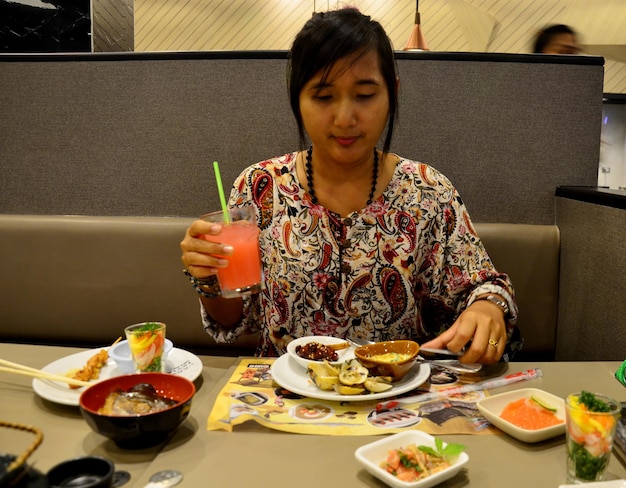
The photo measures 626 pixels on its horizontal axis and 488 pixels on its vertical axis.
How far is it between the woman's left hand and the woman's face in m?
0.54

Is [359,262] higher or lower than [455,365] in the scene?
higher

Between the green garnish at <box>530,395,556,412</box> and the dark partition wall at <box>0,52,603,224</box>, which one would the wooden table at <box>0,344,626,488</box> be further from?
the dark partition wall at <box>0,52,603,224</box>

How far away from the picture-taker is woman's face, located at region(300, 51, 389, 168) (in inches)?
57.8

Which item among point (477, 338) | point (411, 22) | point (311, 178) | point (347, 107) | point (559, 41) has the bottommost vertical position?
point (477, 338)

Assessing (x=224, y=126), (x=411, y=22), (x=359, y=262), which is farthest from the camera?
(x=411, y=22)

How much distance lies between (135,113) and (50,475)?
1781 millimetres

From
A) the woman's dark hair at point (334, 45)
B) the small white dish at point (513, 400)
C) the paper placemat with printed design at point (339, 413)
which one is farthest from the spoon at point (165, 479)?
the woman's dark hair at point (334, 45)

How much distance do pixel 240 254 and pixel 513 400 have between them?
2.11ft

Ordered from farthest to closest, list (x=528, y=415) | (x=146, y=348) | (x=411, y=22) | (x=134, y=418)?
(x=411, y=22) → (x=146, y=348) → (x=528, y=415) → (x=134, y=418)

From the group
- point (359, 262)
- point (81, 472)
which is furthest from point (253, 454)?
point (359, 262)

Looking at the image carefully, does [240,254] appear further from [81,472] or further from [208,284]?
[81,472]

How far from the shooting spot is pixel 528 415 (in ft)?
3.48

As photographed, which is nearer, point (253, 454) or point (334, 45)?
point (253, 454)

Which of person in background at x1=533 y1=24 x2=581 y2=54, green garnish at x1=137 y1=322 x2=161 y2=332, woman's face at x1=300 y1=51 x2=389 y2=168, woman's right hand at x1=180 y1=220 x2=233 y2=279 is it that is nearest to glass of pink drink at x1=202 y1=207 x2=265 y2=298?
woman's right hand at x1=180 y1=220 x2=233 y2=279
